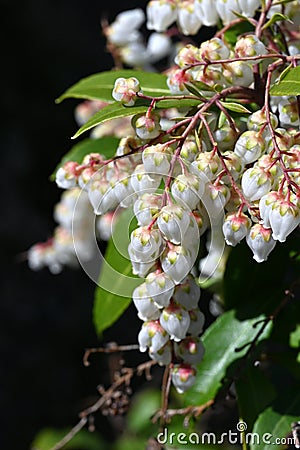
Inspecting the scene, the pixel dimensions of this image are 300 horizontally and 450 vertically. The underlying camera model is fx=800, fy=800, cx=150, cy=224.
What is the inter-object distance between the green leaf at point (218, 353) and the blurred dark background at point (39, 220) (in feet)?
4.87

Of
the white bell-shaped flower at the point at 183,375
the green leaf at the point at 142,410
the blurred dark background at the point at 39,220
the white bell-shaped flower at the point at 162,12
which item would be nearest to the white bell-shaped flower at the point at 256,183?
the white bell-shaped flower at the point at 183,375

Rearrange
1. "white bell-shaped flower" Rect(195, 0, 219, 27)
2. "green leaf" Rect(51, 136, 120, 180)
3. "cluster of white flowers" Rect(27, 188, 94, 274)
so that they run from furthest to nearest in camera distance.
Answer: "cluster of white flowers" Rect(27, 188, 94, 274) < "green leaf" Rect(51, 136, 120, 180) < "white bell-shaped flower" Rect(195, 0, 219, 27)

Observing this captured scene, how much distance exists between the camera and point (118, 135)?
112 centimetres

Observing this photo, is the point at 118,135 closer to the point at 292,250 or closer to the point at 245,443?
the point at 292,250

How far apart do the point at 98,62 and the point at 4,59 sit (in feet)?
0.97

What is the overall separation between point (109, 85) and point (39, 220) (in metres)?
1.56

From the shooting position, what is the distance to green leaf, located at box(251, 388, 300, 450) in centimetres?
83

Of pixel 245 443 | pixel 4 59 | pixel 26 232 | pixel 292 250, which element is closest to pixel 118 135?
pixel 292 250

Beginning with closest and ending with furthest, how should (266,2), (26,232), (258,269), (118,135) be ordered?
1. (266,2)
2. (258,269)
3. (118,135)
4. (26,232)

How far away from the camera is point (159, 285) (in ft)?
2.32

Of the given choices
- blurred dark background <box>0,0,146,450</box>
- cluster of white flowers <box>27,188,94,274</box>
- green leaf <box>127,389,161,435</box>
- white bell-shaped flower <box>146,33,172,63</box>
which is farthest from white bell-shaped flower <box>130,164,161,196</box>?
blurred dark background <box>0,0,146,450</box>

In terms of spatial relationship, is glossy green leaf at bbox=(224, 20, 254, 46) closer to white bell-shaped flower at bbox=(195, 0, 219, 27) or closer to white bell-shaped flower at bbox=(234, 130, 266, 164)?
white bell-shaped flower at bbox=(195, 0, 219, 27)

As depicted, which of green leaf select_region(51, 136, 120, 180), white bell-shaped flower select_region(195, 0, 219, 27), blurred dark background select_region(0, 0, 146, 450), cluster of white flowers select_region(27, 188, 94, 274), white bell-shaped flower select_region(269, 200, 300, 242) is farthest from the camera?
blurred dark background select_region(0, 0, 146, 450)

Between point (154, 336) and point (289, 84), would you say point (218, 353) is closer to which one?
point (154, 336)
